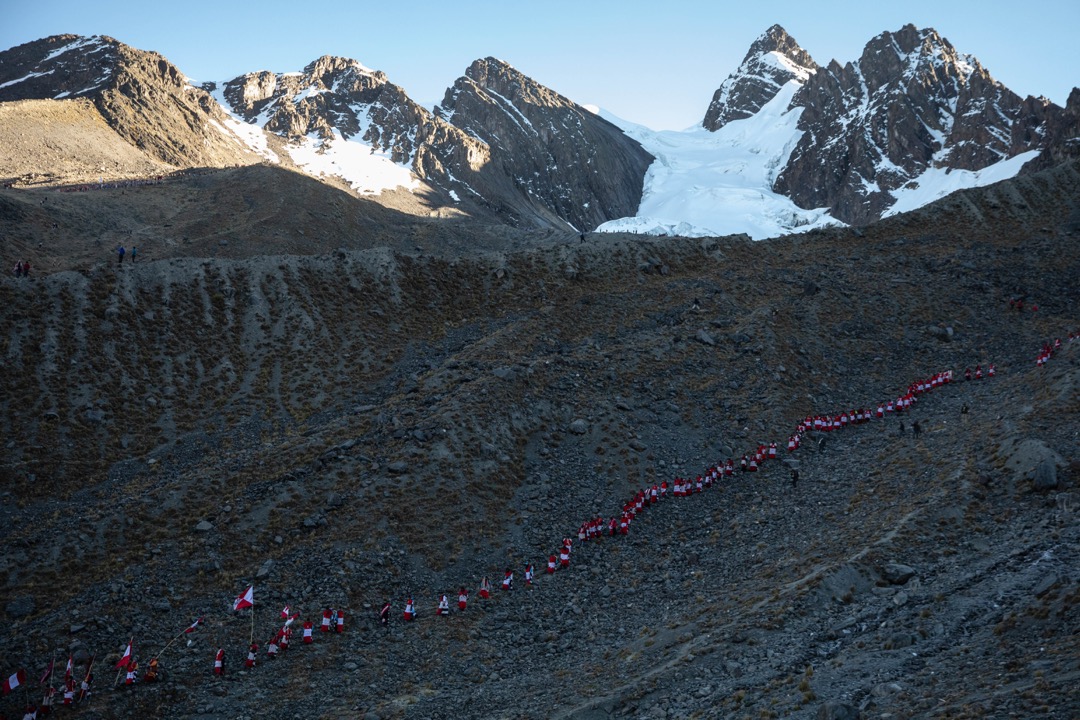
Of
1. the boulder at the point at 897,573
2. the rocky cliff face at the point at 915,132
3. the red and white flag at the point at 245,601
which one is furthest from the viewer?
the rocky cliff face at the point at 915,132

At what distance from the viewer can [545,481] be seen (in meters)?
31.3

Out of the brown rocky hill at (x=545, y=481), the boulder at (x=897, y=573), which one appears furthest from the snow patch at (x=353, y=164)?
the boulder at (x=897, y=573)

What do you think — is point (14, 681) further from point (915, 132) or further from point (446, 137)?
point (915, 132)

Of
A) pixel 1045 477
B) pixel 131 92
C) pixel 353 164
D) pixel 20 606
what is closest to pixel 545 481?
pixel 1045 477

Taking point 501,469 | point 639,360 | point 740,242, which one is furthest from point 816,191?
point 501,469

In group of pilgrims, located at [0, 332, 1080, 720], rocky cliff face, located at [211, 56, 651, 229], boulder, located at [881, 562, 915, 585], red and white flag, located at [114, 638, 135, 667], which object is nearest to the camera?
group of pilgrims, located at [0, 332, 1080, 720]

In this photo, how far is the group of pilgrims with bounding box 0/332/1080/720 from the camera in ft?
66.0

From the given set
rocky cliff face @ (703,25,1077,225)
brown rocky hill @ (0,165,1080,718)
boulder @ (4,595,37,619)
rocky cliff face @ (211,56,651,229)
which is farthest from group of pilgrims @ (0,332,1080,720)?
rocky cliff face @ (703,25,1077,225)

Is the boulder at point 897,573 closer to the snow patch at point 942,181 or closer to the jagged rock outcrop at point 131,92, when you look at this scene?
the jagged rock outcrop at point 131,92

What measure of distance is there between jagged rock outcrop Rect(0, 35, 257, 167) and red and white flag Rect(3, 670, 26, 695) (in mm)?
108772

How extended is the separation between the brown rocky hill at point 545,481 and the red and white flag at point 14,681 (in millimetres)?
528

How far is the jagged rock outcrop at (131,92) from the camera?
117181 mm

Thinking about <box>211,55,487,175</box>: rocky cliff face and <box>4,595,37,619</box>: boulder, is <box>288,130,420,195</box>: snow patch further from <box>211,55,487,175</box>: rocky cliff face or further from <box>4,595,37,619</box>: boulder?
<box>4,595,37,619</box>: boulder

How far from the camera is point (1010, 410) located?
3184 cm
